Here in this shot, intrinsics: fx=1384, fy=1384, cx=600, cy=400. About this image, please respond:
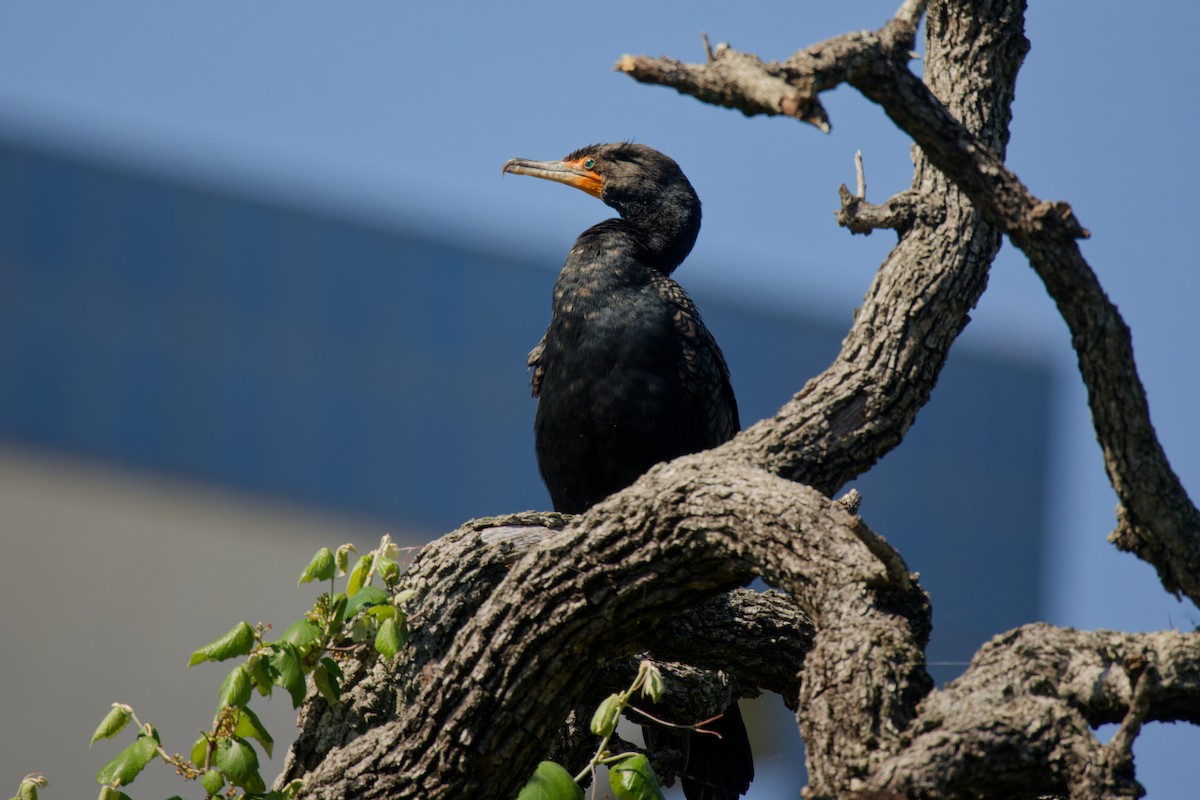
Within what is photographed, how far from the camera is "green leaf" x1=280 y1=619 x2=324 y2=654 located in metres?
3.05

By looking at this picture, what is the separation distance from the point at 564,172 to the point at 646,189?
42 cm

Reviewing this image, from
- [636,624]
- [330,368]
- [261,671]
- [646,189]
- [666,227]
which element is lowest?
[261,671]

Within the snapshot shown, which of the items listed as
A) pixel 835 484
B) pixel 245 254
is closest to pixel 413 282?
pixel 245 254

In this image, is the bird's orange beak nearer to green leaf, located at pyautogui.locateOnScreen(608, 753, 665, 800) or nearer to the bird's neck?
the bird's neck

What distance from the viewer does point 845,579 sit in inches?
94.8

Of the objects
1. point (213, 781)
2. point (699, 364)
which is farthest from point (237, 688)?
point (699, 364)

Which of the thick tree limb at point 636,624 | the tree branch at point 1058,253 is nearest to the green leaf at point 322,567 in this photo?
the thick tree limb at point 636,624

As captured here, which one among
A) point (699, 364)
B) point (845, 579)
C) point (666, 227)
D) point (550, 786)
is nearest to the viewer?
point (845, 579)

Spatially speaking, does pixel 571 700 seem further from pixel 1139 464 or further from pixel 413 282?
pixel 413 282

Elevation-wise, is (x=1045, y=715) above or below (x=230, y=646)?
above

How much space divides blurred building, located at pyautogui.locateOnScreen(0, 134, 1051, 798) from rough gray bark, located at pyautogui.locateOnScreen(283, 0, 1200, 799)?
11.4 m

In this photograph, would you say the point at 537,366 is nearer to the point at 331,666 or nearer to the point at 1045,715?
the point at 331,666

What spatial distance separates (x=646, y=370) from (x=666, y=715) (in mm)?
1157

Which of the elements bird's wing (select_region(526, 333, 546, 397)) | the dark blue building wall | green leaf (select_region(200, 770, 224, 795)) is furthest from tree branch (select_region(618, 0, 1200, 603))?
the dark blue building wall
